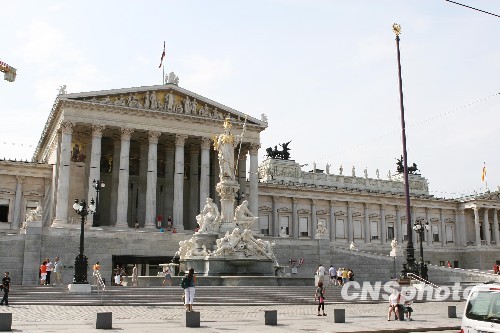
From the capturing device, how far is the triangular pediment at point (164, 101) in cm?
5069

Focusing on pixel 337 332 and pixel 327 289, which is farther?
pixel 327 289

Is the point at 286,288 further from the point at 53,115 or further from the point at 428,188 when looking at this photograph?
the point at 428,188

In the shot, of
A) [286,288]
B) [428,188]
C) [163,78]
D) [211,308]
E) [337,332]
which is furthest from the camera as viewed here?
[428,188]

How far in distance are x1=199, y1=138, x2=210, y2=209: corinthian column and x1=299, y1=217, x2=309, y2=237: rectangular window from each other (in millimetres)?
20319

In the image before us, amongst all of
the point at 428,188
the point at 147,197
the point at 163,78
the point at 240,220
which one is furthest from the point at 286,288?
the point at 428,188

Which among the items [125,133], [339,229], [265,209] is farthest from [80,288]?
[339,229]

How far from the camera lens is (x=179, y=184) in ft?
170

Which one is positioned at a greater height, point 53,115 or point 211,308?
point 53,115

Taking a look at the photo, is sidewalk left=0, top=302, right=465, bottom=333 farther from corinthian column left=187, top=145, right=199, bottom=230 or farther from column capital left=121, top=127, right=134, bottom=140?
corinthian column left=187, top=145, right=199, bottom=230

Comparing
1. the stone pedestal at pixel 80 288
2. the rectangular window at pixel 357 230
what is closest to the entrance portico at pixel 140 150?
the stone pedestal at pixel 80 288

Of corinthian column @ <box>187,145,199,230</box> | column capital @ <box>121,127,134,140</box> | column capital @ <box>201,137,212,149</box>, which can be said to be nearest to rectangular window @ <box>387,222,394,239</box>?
corinthian column @ <box>187,145,199,230</box>

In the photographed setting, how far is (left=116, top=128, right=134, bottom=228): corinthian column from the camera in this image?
48500mm

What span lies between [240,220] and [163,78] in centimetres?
2633

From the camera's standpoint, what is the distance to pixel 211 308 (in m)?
22.2
